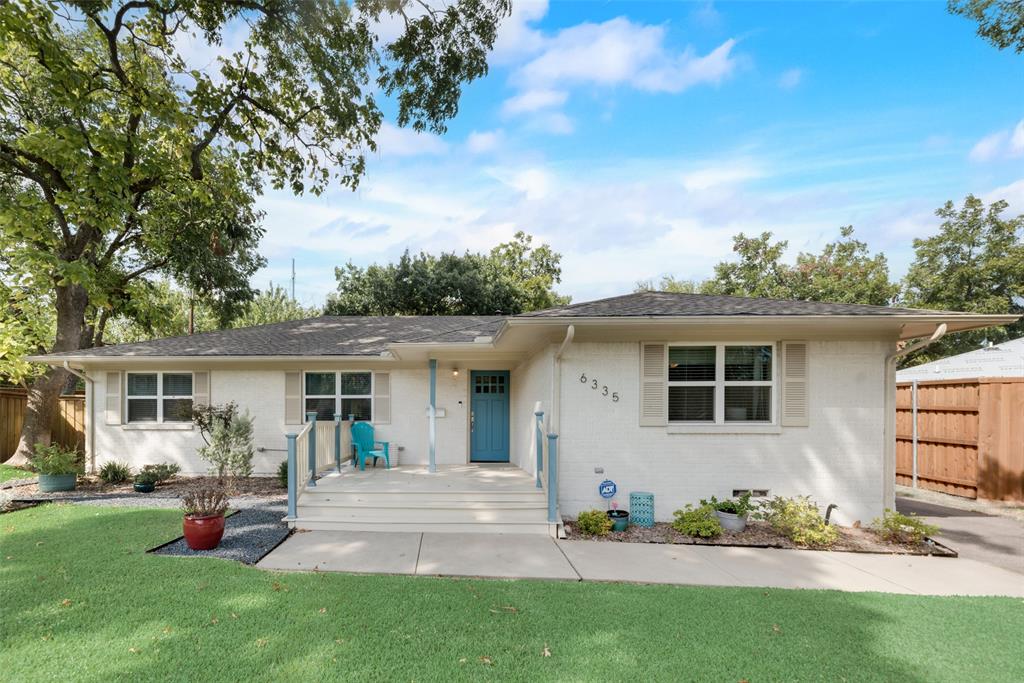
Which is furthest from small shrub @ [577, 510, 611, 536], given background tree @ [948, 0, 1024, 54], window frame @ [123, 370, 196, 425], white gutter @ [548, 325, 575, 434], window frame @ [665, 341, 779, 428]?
background tree @ [948, 0, 1024, 54]

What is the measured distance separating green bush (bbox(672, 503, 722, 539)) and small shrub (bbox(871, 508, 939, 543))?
2145mm

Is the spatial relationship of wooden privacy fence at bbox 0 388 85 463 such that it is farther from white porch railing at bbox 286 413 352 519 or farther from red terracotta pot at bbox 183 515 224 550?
red terracotta pot at bbox 183 515 224 550

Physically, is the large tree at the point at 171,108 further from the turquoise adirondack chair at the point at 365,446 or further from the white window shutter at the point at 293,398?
the turquoise adirondack chair at the point at 365,446

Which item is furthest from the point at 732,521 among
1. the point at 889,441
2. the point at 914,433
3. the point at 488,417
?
the point at 914,433

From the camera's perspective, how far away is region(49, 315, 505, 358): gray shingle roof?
1048cm

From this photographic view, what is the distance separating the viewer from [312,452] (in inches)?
310

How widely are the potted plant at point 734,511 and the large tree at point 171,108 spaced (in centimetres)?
797

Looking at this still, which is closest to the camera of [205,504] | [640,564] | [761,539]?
[640,564]

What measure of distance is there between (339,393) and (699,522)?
309 inches

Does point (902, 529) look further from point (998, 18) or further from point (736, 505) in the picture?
point (998, 18)

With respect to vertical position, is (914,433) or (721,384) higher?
(721,384)

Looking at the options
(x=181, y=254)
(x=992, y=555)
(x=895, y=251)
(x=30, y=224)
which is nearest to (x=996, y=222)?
(x=895, y=251)

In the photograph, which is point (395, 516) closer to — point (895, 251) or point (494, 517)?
point (494, 517)

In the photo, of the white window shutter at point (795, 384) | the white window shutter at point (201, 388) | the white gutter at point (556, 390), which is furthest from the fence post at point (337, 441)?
the white window shutter at point (795, 384)
